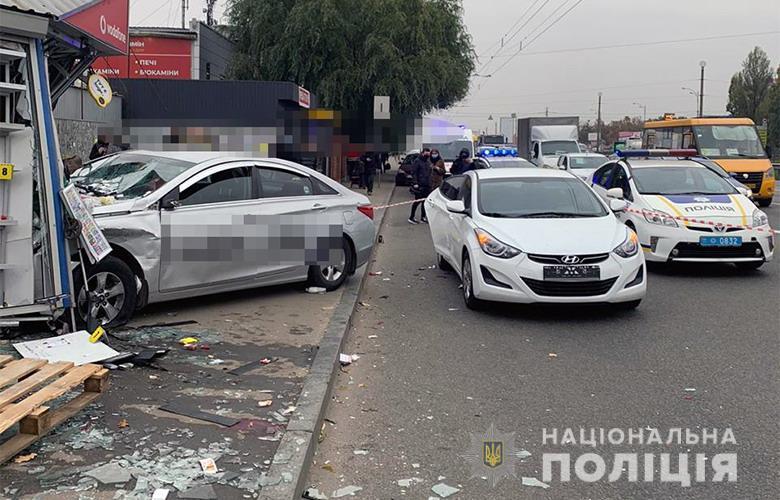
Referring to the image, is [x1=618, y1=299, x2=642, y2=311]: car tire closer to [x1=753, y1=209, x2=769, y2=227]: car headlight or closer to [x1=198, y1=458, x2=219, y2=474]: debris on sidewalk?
[x1=753, y1=209, x2=769, y2=227]: car headlight

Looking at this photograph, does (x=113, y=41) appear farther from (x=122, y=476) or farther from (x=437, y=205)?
(x=437, y=205)

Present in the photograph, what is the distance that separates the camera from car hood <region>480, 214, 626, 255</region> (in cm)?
798

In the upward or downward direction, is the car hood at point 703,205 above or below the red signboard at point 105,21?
below

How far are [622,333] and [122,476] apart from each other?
5.13 metres

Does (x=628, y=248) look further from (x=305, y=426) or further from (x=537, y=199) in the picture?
(x=305, y=426)

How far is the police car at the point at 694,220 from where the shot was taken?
34.2 feet

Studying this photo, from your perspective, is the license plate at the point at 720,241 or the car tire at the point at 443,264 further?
the car tire at the point at 443,264

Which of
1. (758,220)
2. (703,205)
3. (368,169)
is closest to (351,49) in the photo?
(368,169)

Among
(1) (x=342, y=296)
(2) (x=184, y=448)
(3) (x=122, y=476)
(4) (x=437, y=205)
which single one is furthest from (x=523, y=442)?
(4) (x=437, y=205)

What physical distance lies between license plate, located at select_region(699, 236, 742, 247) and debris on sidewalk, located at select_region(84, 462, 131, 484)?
8.51 m

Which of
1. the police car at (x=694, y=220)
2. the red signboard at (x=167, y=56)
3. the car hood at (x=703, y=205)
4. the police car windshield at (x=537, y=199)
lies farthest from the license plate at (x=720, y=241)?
the red signboard at (x=167, y=56)

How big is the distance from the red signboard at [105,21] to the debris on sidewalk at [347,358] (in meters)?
3.37

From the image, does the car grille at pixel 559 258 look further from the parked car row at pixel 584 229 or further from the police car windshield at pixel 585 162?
the police car windshield at pixel 585 162

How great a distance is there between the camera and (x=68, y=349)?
569 cm
